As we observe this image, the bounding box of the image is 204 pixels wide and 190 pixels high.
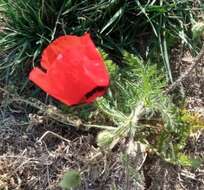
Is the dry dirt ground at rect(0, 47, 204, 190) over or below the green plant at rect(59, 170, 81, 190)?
below

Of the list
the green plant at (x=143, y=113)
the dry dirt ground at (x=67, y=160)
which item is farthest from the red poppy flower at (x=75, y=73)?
Answer: the dry dirt ground at (x=67, y=160)

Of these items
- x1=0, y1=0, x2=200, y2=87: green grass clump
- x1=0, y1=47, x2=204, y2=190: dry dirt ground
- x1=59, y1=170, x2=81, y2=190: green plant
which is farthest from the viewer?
x1=0, y1=0, x2=200, y2=87: green grass clump

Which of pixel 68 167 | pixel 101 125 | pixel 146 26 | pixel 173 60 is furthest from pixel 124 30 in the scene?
pixel 68 167

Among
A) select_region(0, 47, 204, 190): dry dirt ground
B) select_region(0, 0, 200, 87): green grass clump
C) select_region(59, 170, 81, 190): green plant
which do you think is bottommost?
select_region(0, 47, 204, 190): dry dirt ground

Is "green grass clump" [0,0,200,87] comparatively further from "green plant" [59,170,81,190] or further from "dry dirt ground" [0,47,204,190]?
"green plant" [59,170,81,190]

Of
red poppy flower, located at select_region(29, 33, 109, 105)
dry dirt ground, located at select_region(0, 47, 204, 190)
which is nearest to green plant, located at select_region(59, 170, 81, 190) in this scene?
dry dirt ground, located at select_region(0, 47, 204, 190)

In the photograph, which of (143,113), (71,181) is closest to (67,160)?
(71,181)

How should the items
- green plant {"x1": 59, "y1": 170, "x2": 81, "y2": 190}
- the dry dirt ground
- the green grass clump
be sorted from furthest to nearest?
the green grass clump < the dry dirt ground < green plant {"x1": 59, "y1": 170, "x2": 81, "y2": 190}
